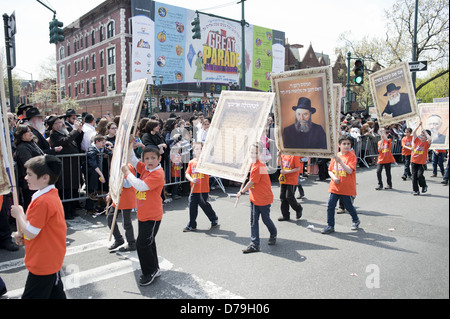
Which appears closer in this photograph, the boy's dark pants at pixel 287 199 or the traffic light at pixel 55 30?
the boy's dark pants at pixel 287 199

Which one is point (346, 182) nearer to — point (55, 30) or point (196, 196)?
point (196, 196)

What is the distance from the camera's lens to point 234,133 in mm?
4934

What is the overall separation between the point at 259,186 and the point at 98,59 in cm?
4076

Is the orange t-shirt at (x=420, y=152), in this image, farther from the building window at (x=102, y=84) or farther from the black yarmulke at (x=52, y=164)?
the building window at (x=102, y=84)

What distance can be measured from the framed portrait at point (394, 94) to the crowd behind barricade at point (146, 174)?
80cm

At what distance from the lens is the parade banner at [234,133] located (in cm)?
468

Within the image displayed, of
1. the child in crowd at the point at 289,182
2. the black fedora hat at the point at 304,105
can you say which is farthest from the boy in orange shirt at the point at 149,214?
the child in crowd at the point at 289,182

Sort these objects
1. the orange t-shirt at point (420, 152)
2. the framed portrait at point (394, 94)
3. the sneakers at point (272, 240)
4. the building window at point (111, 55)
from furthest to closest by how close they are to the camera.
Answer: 1. the building window at point (111, 55)
2. the orange t-shirt at point (420, 152)
3. the framed portrait at point (394, 94)
4. the sneakers at point (272, 240)

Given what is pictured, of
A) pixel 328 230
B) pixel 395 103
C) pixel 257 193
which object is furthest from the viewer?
pixel 328 230

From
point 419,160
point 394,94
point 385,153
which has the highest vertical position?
point 394,94

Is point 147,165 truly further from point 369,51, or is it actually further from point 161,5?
point 161,5

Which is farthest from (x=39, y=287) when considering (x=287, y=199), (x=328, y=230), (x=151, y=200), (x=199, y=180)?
(x=287, y=199)

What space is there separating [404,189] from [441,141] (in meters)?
5.13

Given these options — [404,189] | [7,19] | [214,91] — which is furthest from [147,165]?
[214,91]
